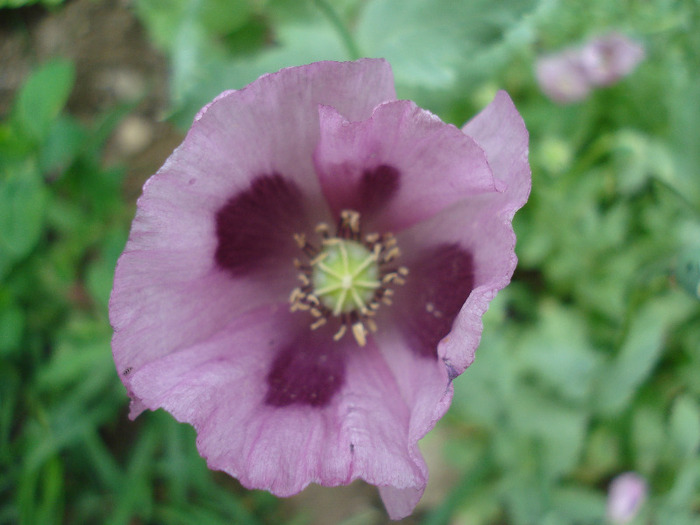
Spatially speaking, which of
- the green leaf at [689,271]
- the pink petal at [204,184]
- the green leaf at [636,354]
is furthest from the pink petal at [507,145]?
the green leaf at [636,354]

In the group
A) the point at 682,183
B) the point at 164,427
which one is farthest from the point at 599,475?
the point at 164,427

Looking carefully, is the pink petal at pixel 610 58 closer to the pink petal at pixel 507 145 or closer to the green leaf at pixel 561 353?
the green leaf at pixel 561 353

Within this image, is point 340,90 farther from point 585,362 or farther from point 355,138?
point 585,362

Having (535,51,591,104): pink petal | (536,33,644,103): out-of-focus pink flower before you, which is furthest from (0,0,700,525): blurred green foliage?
(535,51,591,104): pink petal

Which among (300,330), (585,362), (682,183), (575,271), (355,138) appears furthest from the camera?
(575,271)

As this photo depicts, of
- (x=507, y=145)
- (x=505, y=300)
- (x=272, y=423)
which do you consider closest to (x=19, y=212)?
(x=272, y=423)
